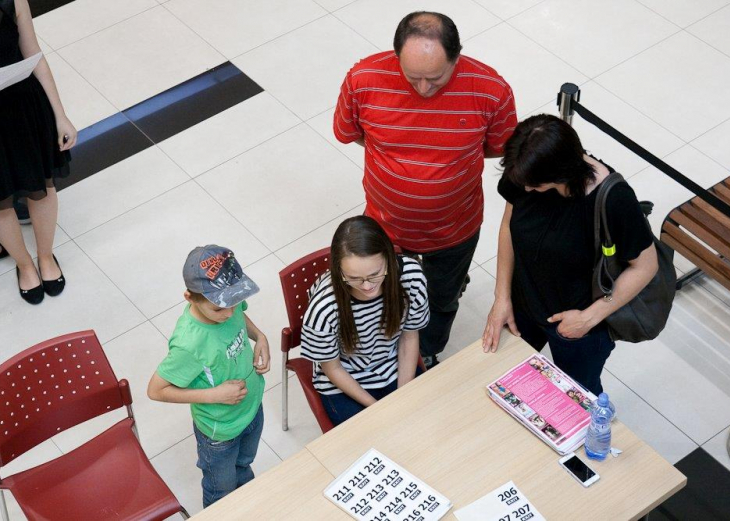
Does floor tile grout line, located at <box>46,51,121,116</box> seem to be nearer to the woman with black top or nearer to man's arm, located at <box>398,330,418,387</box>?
man's arm, located at <box>398,330,418,387</box>

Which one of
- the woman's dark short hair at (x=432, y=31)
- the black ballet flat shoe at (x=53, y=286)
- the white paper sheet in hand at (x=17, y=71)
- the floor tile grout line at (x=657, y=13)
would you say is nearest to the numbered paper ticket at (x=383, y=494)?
the woman's dark short hair at (x=432, y=31)

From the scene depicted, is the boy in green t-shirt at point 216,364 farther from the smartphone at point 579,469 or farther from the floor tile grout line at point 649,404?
the floor tile grout line at point 649,404

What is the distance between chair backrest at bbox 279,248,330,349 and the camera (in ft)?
11.1

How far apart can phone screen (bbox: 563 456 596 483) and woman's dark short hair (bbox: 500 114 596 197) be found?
30.9 inches

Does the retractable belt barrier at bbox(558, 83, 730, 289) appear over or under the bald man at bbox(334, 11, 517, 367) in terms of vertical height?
under

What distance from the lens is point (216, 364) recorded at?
3037 millimetres

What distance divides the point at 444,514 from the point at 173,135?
3030 mm

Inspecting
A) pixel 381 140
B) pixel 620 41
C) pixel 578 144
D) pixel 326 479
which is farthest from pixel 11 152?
pixel 620 41

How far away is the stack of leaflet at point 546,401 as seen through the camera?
289cm

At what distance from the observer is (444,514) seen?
2.73 metres

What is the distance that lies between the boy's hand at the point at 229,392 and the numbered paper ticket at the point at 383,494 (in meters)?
0.45

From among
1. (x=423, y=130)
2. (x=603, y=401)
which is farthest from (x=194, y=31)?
(x=603, y=401)

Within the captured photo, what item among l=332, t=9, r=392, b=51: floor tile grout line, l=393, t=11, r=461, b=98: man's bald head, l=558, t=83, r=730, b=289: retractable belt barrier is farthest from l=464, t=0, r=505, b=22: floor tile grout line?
l=393, t=11, r=461, b=98: man's bald head

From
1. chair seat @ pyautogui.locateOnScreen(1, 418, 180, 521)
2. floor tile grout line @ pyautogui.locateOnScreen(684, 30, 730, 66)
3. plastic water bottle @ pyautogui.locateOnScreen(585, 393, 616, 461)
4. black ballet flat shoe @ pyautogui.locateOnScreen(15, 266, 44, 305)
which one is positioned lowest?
black ballet flat shoe @ pyautogui.locateOnScreen(15, 266, 44, 305)
